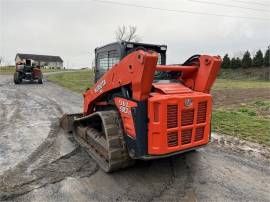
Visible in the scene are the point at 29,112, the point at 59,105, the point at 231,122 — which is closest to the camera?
the point at 231,122

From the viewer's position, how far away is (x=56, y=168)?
4336 mm

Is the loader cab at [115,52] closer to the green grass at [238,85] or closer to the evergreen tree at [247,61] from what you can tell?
the green grass at [238,85]

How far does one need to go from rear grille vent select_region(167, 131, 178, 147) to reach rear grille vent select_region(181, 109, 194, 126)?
7.4 inches

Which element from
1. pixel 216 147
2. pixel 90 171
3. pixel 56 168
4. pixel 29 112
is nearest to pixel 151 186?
pixel 90 171

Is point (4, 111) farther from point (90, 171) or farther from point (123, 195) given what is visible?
point (123, 195)

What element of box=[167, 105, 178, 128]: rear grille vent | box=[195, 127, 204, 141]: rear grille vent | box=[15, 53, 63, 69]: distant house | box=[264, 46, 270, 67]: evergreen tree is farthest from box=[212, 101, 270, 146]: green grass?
box=[15, 53, 63, 69]: distant house

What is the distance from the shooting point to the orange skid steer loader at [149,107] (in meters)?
3.50

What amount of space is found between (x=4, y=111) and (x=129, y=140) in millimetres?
6894

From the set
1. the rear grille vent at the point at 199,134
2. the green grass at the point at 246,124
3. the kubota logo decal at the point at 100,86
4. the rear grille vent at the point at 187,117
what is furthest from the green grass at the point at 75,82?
the rear grille vent at the point at 187,117

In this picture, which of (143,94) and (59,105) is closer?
(143,94)

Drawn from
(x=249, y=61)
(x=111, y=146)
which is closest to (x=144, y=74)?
(x=111, y=146)

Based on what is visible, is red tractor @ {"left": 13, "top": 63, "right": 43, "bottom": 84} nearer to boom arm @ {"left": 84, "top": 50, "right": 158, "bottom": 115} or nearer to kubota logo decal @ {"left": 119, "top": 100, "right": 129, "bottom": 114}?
boom arm @ {"left": 84, "top": 50, "right": 158, "bottom": 115}

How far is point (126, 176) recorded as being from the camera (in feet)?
13.4

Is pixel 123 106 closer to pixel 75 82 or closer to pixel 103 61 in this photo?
pixel 103 61
